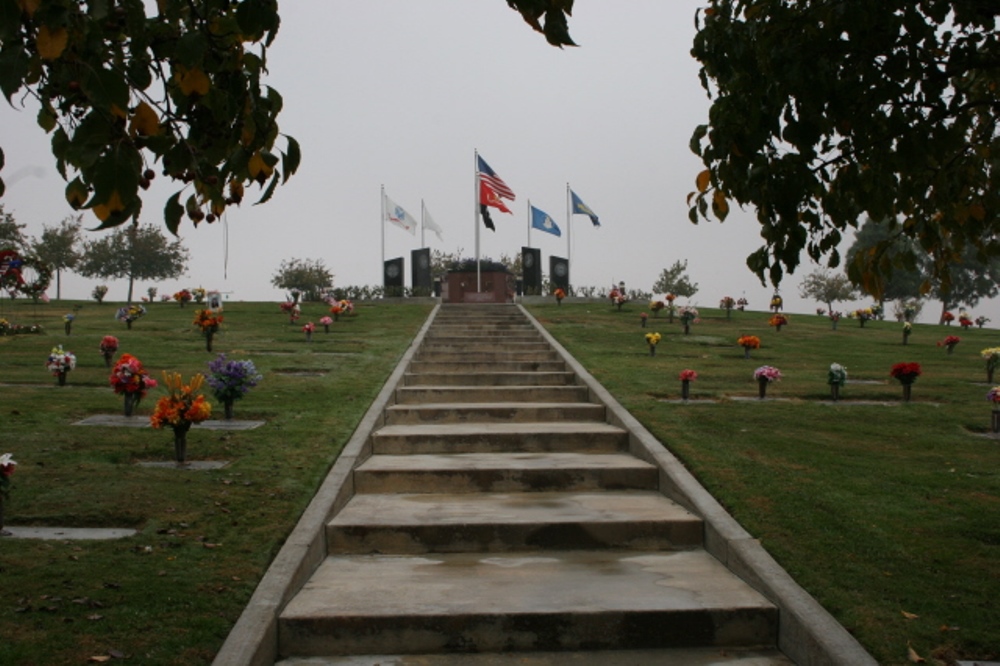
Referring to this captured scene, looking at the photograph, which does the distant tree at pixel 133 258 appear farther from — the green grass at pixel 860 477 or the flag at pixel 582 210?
the green grass at pixel 860 477

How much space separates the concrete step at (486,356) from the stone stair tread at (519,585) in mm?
9121

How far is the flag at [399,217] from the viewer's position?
122ft

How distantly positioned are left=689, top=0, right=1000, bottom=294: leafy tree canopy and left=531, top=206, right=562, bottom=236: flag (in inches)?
1195

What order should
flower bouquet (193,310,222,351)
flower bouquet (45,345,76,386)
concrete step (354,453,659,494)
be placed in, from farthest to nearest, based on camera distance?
flower bouquet (193,310,222,351), flower bouquet (45,345,76,386), concrete step (354,453,659,494)

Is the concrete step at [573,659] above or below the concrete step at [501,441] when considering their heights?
below

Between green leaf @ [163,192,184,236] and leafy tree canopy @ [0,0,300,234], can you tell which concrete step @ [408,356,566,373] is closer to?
leafy tree canopy @ [0,0,300,234]

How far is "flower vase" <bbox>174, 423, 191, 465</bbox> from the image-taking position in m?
8.39

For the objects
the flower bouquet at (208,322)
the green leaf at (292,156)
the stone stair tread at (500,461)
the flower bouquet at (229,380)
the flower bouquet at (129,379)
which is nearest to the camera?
the green leaf at (292,156)

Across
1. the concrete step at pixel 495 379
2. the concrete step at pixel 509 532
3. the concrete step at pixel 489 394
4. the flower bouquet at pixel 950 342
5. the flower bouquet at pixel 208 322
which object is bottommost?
the concrete step at pixel 509 532

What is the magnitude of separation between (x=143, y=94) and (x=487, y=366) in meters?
12.2

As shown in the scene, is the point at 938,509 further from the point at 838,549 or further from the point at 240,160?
the point at 240,160

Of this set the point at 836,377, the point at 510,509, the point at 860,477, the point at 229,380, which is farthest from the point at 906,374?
the point at 229,380

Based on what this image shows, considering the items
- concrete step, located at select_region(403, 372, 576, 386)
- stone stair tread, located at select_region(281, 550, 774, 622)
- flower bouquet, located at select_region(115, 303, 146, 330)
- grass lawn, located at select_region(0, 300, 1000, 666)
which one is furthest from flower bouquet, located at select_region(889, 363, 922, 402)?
flower bouquet, located at select_region(115, 303, 146, 330)

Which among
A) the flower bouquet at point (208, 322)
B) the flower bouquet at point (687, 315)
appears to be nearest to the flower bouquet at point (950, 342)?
the flower bouquet at point (687, 315)
